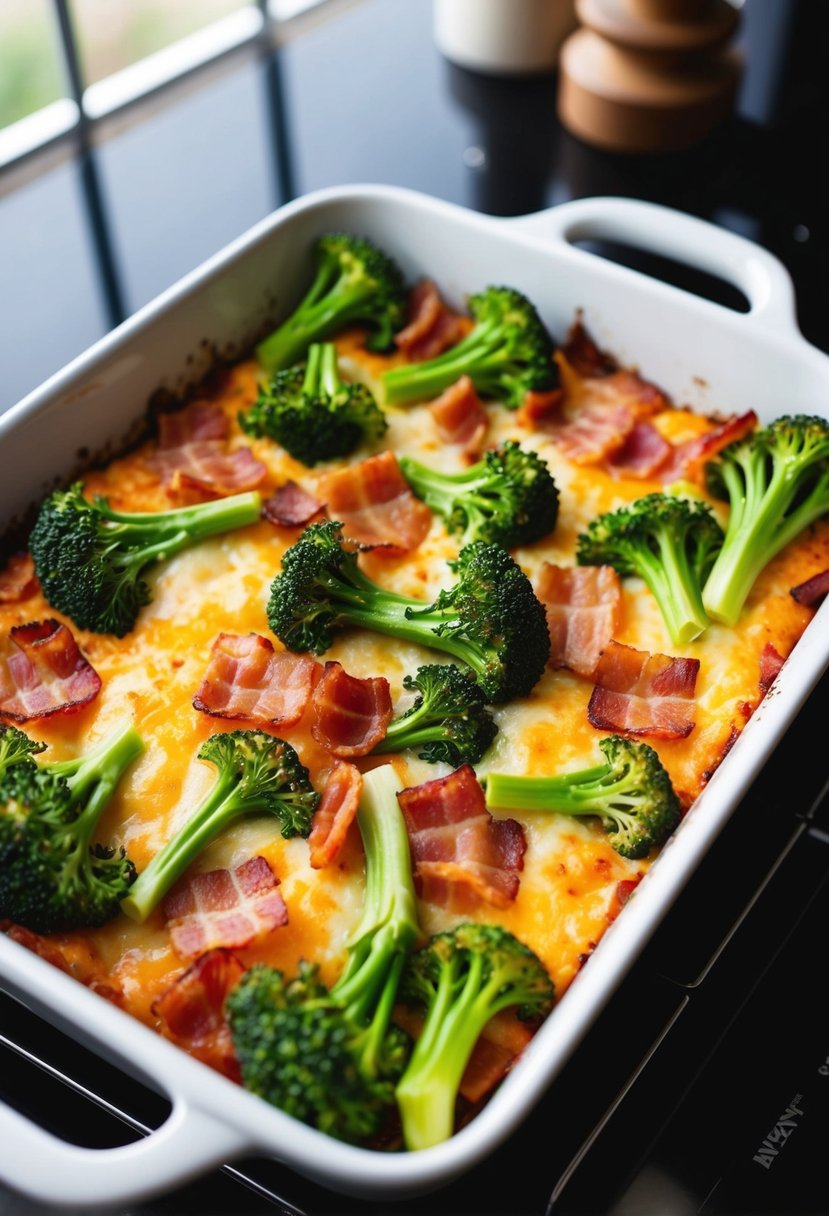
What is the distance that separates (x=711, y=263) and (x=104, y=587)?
1397mm

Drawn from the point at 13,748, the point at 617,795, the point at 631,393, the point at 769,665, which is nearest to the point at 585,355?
the point at 631,393

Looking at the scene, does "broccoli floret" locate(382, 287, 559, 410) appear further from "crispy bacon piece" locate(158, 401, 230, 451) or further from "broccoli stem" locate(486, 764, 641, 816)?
"broccoli stem" locate(486, 764, 641, 816)

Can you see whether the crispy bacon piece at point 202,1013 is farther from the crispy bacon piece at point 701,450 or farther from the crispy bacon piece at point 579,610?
the crispy bacon piece at point 701,450

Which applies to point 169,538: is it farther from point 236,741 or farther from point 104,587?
point 236,741

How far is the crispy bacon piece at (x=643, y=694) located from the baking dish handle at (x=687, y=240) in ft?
2.52

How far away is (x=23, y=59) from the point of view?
526 cm

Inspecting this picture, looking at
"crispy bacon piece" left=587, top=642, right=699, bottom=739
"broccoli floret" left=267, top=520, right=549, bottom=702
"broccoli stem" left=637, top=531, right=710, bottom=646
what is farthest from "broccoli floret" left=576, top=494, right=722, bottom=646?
"broccoli floret" left=267, top=520, right=549, bottom=702

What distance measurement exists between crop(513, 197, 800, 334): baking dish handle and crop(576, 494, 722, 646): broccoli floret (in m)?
0.44

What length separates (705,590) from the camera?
2.29 meters

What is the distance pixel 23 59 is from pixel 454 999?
4.78 metres

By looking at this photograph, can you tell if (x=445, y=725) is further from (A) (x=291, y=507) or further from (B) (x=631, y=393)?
(B) (x=631, y=393)

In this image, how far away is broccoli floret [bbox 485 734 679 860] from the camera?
1.95 m

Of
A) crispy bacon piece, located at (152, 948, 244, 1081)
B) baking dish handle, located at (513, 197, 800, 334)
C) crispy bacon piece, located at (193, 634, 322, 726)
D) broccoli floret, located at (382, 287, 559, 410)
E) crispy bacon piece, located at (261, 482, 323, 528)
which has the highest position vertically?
baking dish handle, located at (513, 197, 800, 334)

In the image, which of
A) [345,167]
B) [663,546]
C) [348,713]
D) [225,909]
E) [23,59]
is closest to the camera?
[225,909]
